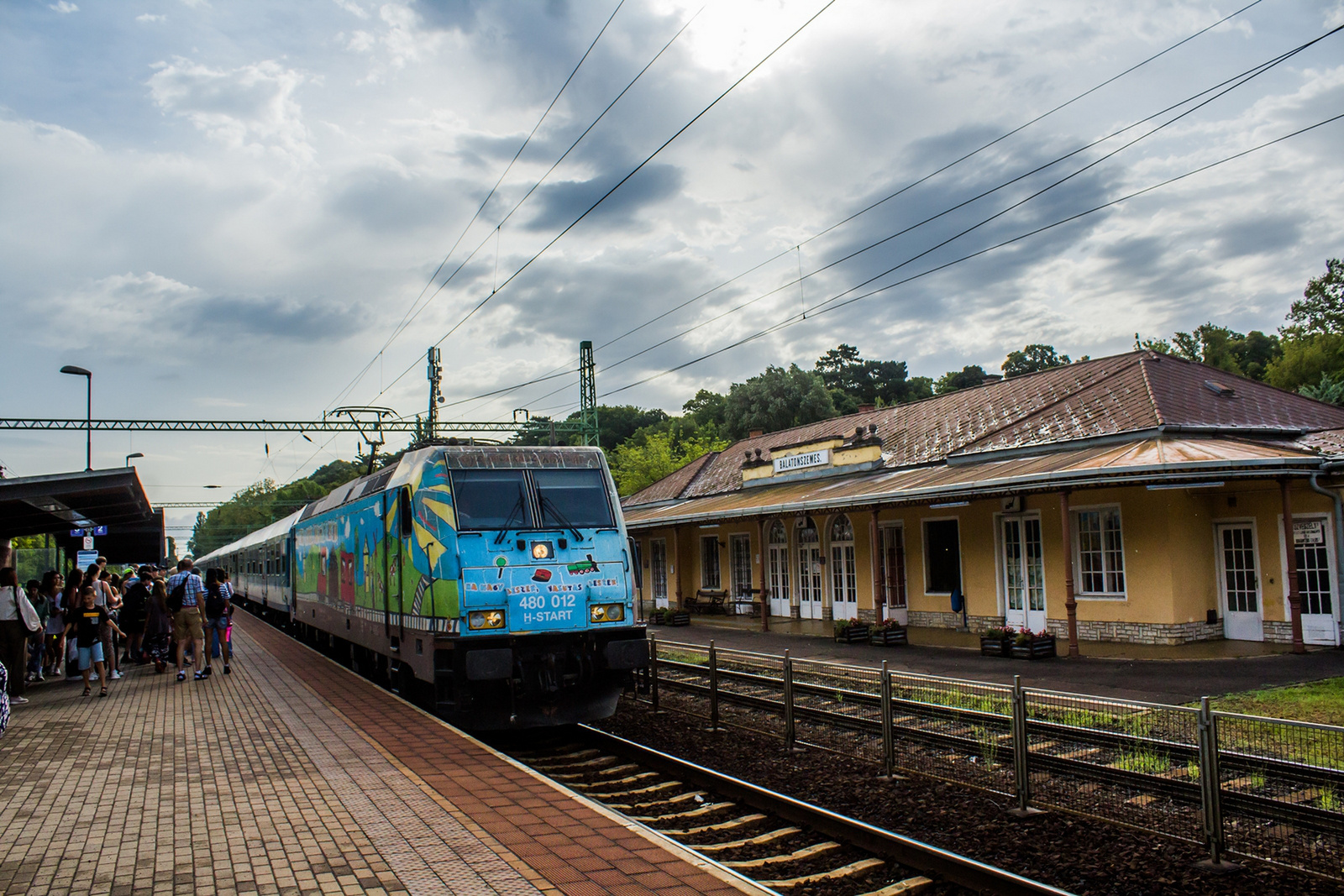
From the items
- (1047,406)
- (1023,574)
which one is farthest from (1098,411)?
(1023,574)

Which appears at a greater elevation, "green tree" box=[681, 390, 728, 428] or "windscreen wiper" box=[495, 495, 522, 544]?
"green tree" box=[681, 390, 728, 428]

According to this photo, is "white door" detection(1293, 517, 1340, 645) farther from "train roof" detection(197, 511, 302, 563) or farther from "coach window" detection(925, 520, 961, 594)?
"train roof" detection(197, 511, 302, 563)

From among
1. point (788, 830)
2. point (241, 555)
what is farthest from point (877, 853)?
point (241, 555)

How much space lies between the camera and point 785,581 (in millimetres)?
25359

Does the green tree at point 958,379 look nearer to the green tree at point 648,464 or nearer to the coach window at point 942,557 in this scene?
the green tree at point 648,464

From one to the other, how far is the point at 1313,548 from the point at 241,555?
3276cm

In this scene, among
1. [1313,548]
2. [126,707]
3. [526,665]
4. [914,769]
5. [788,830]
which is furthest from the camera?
[1313,548]

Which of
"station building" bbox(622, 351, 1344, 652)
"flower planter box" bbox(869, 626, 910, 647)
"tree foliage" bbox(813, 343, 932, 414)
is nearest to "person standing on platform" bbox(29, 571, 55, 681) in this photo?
"station building" bbox(622, 351, 1344, 652)

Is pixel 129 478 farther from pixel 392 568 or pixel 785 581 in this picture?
pixel 785 581

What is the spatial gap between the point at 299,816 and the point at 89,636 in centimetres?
790

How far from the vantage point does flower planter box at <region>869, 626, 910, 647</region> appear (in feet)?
57.7

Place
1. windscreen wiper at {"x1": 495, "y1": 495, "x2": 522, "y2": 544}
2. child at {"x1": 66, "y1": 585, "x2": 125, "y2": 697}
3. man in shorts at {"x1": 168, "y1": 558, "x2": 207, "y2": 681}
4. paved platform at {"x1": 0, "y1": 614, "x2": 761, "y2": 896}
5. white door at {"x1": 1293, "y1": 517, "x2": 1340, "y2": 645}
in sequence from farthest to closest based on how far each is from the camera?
white door at {"x1": 1293, "y1": 517, "x2": 1340, "y2": 645} → man in shorts at {"x1": 168, "y1": 558, "x2": 207, "y2": 681} → child at {"x1": 66, "y1": 585, "x2": 125, "y2": 697} → windscreen wiper at {"x1": 495, "y1": 495, "x2": 522, "y2": 544} → paved platform at {"x1": 0, "y1": 614, "x2": 761, "y2": 896}

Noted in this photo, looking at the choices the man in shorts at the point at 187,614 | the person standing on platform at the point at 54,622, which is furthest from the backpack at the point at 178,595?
the person standing on platform at the point at 54,622

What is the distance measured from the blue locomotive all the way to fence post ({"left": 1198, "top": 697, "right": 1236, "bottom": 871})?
524cm
